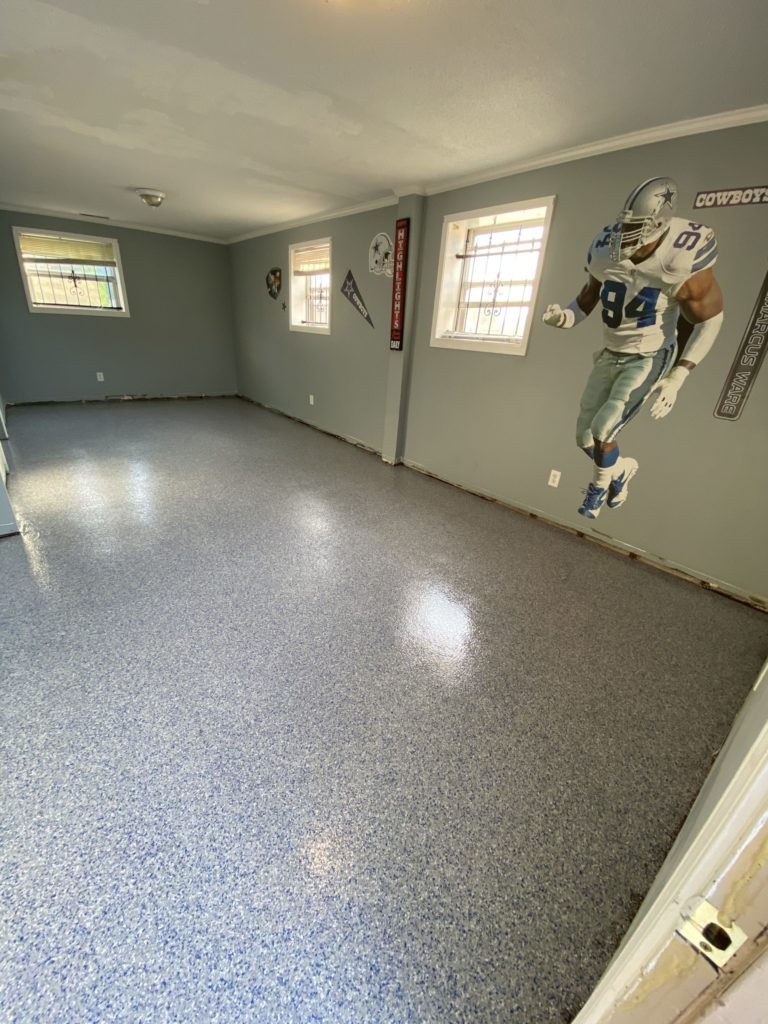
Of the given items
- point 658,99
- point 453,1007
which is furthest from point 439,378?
point 453,1007

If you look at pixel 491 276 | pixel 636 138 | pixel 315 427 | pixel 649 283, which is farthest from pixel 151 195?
pixel 649 283

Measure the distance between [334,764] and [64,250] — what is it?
717 centimetres

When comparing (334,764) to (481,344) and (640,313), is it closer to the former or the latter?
(640,313)

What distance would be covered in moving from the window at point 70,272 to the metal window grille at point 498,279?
5.16 meters

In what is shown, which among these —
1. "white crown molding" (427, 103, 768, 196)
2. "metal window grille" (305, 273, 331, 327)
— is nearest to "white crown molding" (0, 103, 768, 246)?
"white crown molding" (427, 103, 768, 196)

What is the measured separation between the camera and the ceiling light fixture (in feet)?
12.6

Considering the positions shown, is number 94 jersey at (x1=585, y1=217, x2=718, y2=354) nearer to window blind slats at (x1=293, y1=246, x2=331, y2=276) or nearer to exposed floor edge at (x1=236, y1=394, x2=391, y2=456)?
exposed floor edge at (x1=236, y1=394, x2=391, y2=456)

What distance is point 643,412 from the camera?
8.19 ft

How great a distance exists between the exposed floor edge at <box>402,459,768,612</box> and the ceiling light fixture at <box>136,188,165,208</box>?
4.14 meters

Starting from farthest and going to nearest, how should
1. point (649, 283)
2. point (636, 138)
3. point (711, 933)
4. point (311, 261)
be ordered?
point (311, 261), point (649, 283), point (636, 138), point (711, 933)

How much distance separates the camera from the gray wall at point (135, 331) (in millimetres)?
5273

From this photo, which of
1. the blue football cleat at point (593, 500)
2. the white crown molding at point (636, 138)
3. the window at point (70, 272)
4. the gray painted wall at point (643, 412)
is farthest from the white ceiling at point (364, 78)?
the window at point (70, 272)

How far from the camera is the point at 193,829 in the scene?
1127 mm

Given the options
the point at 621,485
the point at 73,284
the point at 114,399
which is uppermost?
the point at 73,284
